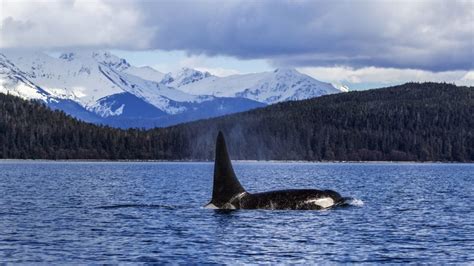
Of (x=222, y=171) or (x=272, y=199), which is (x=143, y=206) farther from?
Result: (x=222, y=171)

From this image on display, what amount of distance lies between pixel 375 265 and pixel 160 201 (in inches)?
1755

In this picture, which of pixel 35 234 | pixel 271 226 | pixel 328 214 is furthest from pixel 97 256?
→ pixel 328 214

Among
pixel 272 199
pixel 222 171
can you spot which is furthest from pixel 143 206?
pixel 222 171

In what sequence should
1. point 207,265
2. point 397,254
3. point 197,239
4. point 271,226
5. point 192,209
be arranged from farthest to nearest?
point 192,209 → point 271,226 → point 197,239 → point 397,254 → point 207,265

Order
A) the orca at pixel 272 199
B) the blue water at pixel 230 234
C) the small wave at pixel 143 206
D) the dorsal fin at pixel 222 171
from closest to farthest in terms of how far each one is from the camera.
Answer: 1. the blue water at pixel 230 234
2. the dorsal fin at pixel 222 171
3. the orca at pixel 272 199
4. the small wave at pixel 143 206

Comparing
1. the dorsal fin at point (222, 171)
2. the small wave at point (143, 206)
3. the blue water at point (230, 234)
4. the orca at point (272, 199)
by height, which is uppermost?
the dorsal fin at point (222, 171)

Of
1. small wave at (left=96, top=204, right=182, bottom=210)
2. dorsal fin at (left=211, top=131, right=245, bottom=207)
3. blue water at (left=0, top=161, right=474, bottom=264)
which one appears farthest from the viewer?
small wave at (left=96, top=204, right=182, bottom=210)

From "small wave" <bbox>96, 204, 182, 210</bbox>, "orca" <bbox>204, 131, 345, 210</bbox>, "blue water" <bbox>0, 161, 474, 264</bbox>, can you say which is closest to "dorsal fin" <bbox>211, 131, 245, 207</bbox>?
"orca" <bbox>204, 131, 345, 210</bbox>

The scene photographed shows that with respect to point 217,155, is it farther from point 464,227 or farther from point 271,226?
point 464,227

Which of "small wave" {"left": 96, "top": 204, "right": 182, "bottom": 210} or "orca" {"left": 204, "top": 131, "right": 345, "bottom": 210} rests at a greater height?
"orca" {"left": 204, "top": 131, "right": 345, "bottom": 210}

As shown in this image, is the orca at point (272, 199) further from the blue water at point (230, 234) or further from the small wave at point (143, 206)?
the small wave at point (143, 206)

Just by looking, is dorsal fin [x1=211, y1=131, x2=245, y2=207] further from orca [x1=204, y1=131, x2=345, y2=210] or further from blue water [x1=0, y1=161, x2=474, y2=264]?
blue water [x1=0, y1=161, x2=474, y2=264]

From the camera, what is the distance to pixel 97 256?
42.8 meters

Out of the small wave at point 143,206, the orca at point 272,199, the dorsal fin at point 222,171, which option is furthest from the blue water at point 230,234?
the dorsal fin at point 222,171
